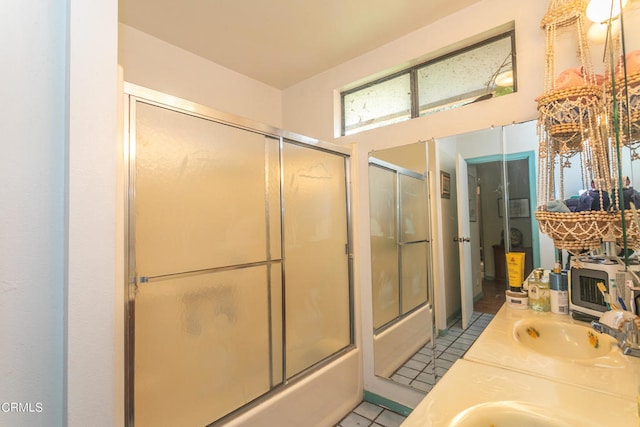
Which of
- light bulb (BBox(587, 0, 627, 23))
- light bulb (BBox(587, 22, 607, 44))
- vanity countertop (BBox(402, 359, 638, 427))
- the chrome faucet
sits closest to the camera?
vanity countertop (BBox(402, 359, 638, 427))

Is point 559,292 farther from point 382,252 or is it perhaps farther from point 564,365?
point 382,252

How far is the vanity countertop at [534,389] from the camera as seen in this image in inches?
27.4

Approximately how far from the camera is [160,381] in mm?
1155

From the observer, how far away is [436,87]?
1.84 metres

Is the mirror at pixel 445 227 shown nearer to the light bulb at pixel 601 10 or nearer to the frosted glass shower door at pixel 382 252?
the frosted glass shower door at pixel 382 252

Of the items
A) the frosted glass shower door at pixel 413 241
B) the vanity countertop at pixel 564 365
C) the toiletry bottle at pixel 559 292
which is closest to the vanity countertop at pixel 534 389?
the vanity countertop at pixel 564 365

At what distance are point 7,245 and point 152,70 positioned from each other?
55.0 inches

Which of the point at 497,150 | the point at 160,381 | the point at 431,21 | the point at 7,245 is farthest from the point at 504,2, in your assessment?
the point at 160,381

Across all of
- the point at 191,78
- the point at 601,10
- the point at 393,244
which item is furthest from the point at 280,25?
the point at 393,244

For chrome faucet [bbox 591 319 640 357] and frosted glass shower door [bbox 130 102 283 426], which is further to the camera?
frosted glass shower door [bbox 130 102 283 426]

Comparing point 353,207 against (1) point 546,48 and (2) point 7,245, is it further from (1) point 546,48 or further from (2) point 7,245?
(2) point 7,245

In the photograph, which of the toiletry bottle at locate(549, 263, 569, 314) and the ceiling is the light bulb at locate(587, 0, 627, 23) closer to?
the ceiling

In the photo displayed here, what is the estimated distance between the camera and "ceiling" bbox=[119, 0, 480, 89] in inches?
60.8

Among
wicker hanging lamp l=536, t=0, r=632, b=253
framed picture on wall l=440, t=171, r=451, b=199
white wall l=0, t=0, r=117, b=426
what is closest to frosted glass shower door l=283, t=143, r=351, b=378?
framed picture on wall l=440, t=171, r=451, b=199
